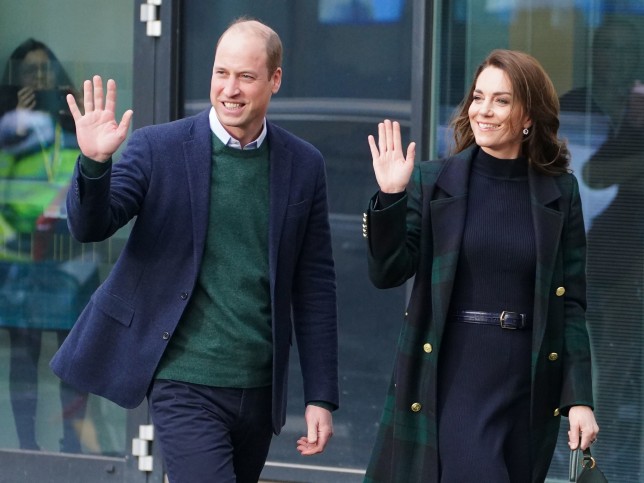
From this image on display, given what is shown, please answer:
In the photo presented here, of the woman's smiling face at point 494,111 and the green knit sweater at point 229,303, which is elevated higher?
the woman's smiling face at point 494,111

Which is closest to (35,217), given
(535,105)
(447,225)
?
(447,225)

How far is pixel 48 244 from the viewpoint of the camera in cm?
702

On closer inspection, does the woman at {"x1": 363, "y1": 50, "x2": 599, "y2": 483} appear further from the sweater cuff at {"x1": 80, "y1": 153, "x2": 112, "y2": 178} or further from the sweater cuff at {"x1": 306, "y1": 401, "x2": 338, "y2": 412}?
the sweater cuff at {"x1": 80, "y1": 153, "x2": 112, "y2": 178}

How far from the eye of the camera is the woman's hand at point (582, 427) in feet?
13.7

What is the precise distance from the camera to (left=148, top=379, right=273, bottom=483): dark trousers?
13.1 feet

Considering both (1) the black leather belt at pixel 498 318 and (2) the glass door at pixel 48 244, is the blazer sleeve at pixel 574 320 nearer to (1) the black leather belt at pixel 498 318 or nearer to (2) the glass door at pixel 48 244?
(1) the black leather belt at pixel 498 318

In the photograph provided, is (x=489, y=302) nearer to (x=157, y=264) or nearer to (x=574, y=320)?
(x=574, y=320)

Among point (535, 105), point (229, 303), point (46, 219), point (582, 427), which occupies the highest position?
point (535, 105)

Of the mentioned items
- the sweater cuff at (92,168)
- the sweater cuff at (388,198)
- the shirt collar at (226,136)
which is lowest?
the sweater cuff at (388,198)

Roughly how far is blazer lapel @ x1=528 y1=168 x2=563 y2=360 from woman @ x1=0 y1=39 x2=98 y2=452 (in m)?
3.22

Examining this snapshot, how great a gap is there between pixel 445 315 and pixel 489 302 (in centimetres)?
14

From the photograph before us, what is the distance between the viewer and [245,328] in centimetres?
413

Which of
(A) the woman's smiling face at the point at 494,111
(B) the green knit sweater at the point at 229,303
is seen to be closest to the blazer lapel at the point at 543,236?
(A) the woman's smiling face at the point at 494,111

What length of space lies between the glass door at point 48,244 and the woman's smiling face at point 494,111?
294 centimetres
